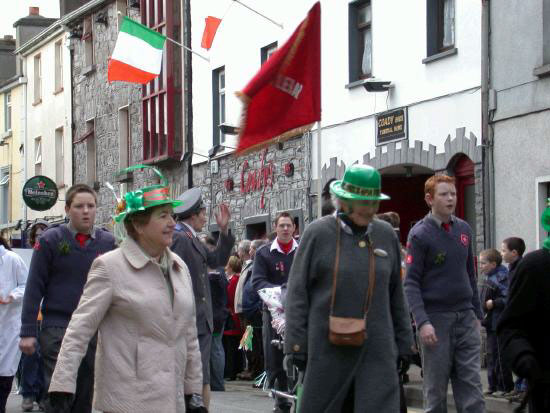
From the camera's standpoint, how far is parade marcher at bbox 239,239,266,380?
51.9 feet

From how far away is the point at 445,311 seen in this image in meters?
9.91

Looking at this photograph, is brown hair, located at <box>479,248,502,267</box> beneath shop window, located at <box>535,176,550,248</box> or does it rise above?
beneath

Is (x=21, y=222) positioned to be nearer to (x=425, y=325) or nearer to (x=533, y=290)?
(x=425, y=325)

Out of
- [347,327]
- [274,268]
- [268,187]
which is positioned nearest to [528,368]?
[347,327]

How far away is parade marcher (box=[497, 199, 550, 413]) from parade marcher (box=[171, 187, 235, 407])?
3.83m

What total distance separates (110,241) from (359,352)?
106 inches

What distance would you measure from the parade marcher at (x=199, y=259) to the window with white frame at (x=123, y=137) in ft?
79.1

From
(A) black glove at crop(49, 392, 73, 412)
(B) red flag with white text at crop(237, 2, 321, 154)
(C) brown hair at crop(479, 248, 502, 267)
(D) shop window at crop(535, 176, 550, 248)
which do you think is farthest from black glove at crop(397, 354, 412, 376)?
(D) shop window at crop(535, 176, 550, 248)

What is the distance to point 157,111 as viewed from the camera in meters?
31.9

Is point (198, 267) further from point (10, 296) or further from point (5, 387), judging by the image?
point (10, 296)

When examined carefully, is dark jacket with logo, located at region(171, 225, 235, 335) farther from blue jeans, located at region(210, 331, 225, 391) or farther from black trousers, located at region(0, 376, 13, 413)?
blue jeans, located at region(210, 331, 225, 391)

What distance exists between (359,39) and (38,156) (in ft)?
72.5

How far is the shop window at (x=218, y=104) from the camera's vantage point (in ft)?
94.3

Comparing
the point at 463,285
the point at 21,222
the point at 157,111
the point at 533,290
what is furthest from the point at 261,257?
the point at 21,222
